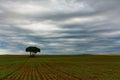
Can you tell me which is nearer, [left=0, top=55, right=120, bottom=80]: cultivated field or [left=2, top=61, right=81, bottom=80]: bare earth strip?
[left=2, top=61, right=81, bottom=80]: bare earth strip

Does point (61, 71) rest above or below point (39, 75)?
above

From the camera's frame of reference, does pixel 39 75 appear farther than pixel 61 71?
No

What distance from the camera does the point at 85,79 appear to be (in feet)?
98.4

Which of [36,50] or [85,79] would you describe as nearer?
[85,79]

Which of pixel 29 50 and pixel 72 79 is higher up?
pixel 29 50

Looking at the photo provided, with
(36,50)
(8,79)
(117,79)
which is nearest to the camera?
(117,79)

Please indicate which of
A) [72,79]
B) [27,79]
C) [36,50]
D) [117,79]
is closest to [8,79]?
[27,79]

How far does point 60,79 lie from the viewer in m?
30.4

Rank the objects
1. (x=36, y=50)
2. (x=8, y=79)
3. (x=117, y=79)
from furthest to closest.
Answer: (x=36, y=50)
(x=8, y=79)
(x=117, y=79)

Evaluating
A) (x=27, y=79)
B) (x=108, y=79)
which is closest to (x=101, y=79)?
(x=108, y=79)

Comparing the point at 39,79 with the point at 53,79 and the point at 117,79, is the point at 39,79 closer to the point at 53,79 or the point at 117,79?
the point at 53,79

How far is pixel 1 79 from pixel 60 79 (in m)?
8.42

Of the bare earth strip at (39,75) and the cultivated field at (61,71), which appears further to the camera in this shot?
the cultivated field at (61,71)

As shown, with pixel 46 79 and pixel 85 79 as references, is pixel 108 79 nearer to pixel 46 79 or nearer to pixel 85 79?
pixel 85 79
